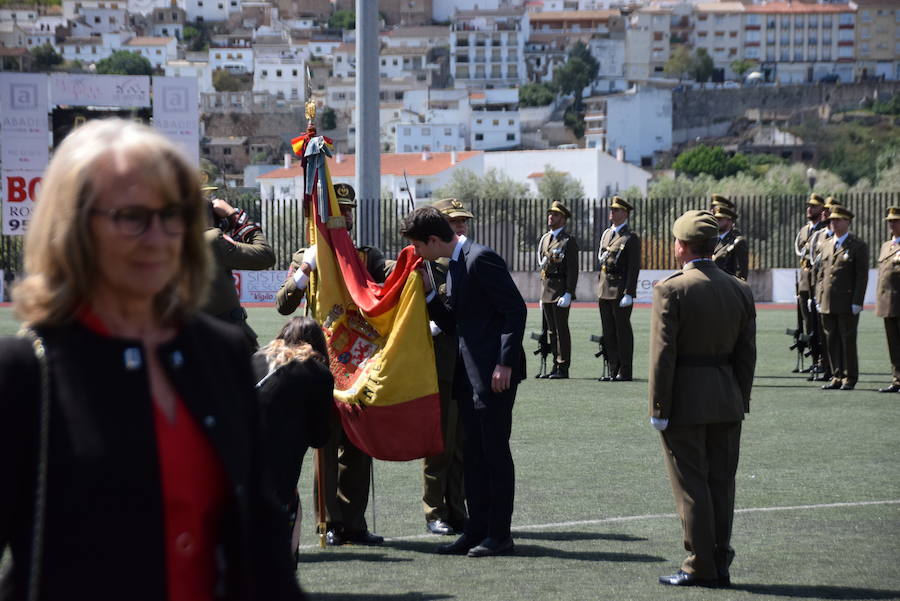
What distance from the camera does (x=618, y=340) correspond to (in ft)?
57.1

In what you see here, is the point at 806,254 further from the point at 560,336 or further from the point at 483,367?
the point at 483,367

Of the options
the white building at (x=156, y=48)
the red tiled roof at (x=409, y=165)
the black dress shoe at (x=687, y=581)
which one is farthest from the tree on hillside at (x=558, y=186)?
the white building at (x=156, y=48)

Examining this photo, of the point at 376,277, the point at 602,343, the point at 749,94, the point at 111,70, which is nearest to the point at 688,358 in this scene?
the point at 376,277

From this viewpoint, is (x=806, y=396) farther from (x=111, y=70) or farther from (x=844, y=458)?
(x=111, y=70)

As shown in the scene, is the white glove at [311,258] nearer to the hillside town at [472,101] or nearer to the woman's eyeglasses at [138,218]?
the woman's eyeglasses at [138,218]

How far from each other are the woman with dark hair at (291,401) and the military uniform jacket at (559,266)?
11579 mm

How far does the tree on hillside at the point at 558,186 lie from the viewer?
10200cm

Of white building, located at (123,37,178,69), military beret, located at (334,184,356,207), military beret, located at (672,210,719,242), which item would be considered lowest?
military beret, located at (672,210,719,242)

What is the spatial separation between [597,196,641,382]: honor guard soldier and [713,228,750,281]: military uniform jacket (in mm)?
1358

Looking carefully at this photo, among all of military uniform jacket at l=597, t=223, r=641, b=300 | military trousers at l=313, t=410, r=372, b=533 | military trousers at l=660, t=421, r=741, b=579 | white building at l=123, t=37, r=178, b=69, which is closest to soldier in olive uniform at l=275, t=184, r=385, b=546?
military trousers at l=313, t=410, r=372, b=533

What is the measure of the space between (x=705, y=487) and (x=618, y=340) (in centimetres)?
1046

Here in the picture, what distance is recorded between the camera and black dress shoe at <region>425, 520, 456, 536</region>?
335 inches

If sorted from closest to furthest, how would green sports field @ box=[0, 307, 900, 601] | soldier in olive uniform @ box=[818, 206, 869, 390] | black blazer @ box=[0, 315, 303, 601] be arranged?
black blazer @ box=[0, 315, 303, 601], green sports field @ box=[0, 307, 900, 601], soldier in olive uniform @ box=[818, 206, 869, 390]

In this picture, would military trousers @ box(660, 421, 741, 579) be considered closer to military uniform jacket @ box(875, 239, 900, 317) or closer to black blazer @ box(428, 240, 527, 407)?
black blazer @ box(428, 240, 527, 407)
